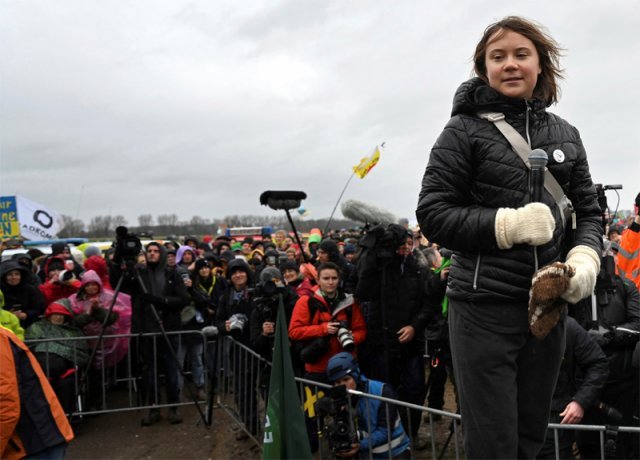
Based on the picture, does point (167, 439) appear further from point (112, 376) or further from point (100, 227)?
point (100, 227)

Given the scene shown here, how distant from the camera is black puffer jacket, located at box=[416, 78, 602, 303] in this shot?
1.49m

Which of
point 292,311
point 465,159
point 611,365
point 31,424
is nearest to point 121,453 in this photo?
point 31,424

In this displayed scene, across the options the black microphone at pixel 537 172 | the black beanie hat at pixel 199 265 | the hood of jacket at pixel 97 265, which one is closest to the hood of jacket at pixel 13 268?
the hood of jacket at pixel 97 265

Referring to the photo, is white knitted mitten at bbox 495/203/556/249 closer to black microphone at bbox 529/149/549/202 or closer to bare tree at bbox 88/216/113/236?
black microphone at bbox 529/149/549/202

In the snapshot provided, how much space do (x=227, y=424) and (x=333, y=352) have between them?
76.4 inches

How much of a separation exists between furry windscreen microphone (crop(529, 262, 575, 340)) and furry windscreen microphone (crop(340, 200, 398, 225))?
334cm

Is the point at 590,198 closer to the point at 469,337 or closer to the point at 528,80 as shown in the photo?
the point at 528,80

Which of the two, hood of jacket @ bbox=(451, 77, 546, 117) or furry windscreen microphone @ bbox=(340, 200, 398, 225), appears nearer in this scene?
hood of jacket @ bbox=(451, 77, 546, 117)

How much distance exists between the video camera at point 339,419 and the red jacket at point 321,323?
2.89 feet

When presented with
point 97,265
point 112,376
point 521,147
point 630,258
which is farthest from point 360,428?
point 97,265

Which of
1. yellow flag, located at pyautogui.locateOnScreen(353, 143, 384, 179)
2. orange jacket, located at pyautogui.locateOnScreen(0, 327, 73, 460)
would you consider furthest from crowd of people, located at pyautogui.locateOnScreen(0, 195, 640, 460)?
yellow flag, located at pyautogui.locateOnScreen(353, 143, 384, 179)

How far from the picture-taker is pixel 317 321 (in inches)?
178

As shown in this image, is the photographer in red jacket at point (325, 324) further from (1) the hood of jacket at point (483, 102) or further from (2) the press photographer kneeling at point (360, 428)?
(1) the hood of jacket at point (483, 102)

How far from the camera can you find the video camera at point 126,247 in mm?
5281
